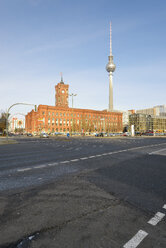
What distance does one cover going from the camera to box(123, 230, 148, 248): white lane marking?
6.68 feet

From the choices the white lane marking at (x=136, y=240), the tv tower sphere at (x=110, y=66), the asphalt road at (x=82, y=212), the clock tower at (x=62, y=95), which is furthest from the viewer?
the tv tower sphere at (x=110, y=66)

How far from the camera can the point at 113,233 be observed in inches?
90.3

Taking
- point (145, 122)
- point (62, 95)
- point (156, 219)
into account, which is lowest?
point (156, 219)

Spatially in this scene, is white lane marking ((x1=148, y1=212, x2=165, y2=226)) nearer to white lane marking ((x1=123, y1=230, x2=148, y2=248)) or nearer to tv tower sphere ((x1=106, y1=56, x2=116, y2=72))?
white lane marking ((x1=123, y1=230, x2=148, y2=248))

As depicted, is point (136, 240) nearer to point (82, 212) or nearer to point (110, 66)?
point (82, 212)

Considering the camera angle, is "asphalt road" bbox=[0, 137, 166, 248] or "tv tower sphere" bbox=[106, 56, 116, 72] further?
"tv tower sphere" bbox=[106, 56, 116, 72]

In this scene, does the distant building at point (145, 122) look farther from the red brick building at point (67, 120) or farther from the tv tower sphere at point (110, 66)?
the tv tower sphere at point (110, 66)

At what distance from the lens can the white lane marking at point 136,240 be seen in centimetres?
204

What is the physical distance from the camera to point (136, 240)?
2137 millimetres

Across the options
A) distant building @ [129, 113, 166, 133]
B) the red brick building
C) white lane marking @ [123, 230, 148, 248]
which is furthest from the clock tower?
white lane marking @ [123, 230, 148, 248]

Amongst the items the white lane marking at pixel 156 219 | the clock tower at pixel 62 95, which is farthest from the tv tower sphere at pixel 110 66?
the white lane marking at pixel 156 219

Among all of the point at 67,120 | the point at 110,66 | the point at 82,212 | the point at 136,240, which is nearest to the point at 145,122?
the point at 110,66

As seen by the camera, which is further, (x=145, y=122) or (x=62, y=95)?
(x=145, y=122)

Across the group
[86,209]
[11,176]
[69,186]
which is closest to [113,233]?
[86,209]
